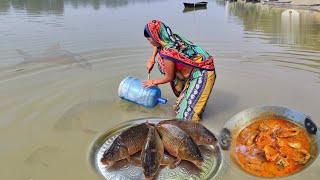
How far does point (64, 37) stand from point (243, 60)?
5.99 m

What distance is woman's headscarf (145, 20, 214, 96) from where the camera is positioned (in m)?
5.33

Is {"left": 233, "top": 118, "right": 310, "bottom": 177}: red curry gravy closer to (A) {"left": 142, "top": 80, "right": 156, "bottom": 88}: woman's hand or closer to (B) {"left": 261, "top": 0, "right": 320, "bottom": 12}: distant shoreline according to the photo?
(A) {"left": 142, "top": 80, "right": 156, "bottom": 88}: woman's hand

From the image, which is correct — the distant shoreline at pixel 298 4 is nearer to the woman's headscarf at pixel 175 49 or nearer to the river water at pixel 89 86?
the river water at pixel 89 86

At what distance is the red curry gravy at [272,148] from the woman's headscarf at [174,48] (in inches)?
68.2

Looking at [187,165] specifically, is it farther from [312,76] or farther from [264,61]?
[264,61]

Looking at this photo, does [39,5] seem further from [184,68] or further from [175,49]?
[175,49]

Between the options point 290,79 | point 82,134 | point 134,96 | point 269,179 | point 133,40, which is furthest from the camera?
point 133,40

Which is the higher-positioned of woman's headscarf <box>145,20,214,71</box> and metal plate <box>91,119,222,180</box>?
woman's headscarf <box>145,20,214,71</box>

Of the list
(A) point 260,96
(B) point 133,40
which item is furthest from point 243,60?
(B) point 133,40

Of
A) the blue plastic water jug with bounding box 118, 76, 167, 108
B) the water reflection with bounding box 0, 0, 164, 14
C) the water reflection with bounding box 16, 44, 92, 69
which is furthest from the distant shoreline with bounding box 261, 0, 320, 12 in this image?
the blue plastic water jug with bounding box 118, 76, 167, 108

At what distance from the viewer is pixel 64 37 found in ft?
41.2

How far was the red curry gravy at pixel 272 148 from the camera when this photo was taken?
374 cm

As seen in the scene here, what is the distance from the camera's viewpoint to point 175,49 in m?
5.34

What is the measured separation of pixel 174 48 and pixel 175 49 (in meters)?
0.02
